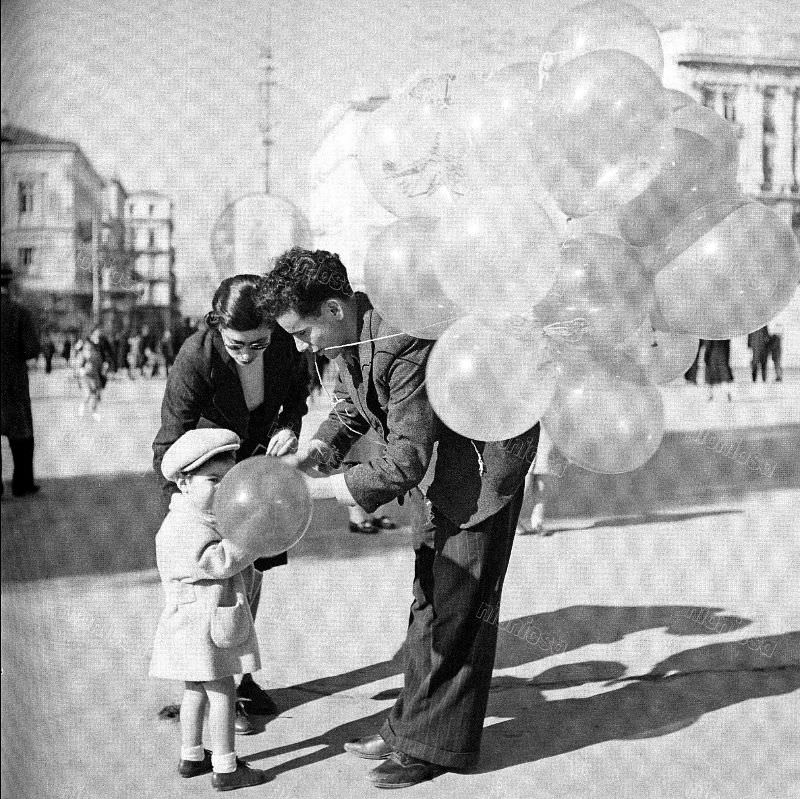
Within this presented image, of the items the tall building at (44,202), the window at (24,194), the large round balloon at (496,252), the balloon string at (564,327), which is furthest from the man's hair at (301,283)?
the window at (24,194)

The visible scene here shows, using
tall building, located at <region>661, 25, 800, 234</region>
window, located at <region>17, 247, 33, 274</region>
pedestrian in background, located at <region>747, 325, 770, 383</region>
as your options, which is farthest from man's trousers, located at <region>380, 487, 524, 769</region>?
pedestrian in background, located at <region>747, 325, 770, 383</region>

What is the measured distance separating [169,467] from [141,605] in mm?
1843

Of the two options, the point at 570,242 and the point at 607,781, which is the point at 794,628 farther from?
the point at 570,242

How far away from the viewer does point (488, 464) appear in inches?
104

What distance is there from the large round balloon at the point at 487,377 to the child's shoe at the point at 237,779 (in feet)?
3.38

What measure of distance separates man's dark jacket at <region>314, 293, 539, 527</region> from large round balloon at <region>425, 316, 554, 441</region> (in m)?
0.16

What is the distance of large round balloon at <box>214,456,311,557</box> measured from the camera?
233 centimetres

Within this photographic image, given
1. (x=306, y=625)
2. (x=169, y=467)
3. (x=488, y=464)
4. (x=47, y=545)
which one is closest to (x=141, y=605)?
(x=306, y=625)

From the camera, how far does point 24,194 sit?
714cm

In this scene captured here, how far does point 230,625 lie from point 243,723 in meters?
0.53

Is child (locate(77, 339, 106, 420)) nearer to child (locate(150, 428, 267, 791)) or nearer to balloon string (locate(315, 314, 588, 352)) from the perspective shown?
child (locate(150, 428, 267, 791))

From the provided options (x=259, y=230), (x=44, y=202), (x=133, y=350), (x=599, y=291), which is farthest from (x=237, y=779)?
(x=133, y=350)

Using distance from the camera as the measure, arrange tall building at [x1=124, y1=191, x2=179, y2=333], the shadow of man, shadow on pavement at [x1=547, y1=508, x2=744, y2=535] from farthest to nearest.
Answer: tall building at [x1=124, y1=191, x2=179, y2=333] < shadow on pavement at [x1=547, y1=508, x2=744, y2=535] < the shadow of man

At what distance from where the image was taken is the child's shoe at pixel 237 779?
8.66ft
